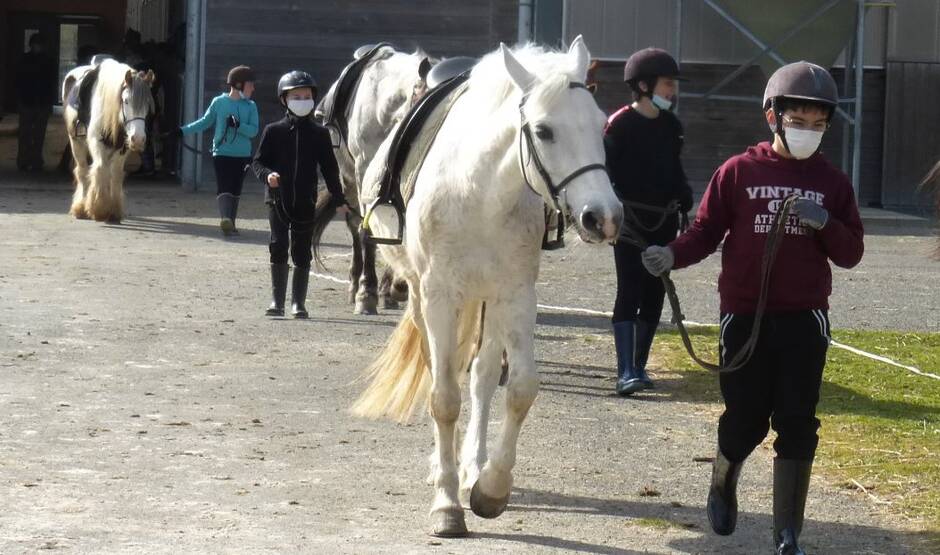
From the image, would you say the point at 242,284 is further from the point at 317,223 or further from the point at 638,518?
the point at 638,518

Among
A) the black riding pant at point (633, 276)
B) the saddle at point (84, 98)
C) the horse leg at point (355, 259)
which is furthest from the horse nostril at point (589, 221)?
the saddle at point (84, 98)

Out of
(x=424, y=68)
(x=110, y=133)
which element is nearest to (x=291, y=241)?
(x=424, y=68)

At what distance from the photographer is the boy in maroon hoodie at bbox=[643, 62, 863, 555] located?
5.48 meters

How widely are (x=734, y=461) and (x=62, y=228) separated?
1261 centimetres

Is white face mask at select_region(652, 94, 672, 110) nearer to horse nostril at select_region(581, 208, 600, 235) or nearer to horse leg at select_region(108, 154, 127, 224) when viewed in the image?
horse nostril at select_region(581, 208, 600, 235)

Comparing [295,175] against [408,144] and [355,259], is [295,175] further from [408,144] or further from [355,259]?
[408,144]

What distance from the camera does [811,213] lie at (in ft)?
17.5

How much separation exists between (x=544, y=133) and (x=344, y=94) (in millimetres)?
6195

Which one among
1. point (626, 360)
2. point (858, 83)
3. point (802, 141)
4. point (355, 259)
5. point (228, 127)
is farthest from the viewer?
point (858, 83)

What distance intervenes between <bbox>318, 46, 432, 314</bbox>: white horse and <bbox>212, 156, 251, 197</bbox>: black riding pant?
4.73 meters

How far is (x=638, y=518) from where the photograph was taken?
6.30 metres

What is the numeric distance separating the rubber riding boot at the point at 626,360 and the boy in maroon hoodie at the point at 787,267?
3281mm

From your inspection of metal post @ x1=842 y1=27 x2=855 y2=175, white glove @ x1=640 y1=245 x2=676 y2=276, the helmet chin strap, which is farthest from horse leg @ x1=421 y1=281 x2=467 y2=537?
metal post @ x1=842 y1=27 x2=855 y2=175

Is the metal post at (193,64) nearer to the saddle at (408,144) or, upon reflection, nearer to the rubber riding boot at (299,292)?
the rubber riding boot at (299,292)
